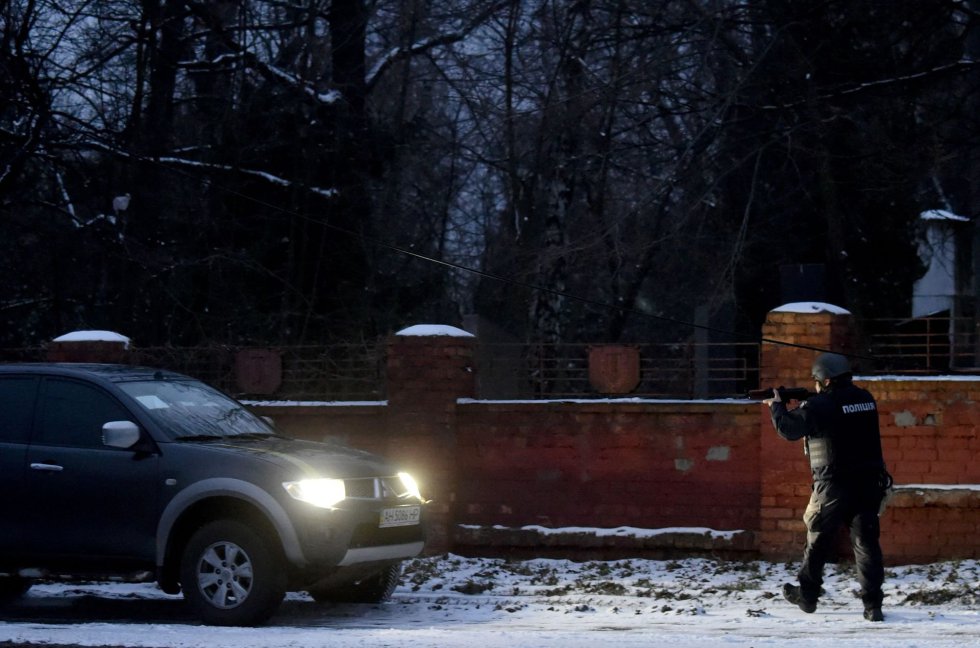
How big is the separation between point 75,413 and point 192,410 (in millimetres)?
740

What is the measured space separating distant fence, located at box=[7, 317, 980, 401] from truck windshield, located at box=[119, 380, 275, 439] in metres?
2.48

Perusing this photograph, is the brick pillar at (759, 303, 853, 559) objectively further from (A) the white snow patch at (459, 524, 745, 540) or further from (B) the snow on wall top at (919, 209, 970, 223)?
(B) the snow on wall top at (919, 209, 970, 223)

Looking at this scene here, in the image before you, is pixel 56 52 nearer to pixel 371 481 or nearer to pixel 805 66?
pixel 805 66

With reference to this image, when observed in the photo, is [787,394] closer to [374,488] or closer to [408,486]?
[408,486]

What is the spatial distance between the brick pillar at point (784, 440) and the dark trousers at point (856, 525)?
2.64 metres

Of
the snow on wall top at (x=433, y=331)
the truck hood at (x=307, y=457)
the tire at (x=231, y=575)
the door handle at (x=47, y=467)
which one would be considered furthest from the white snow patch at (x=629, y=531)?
the door handle at (x=47, y=467)

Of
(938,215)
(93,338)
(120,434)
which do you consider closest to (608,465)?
(120,434)

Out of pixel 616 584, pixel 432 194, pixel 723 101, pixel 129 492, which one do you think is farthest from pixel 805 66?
pixel 432 194

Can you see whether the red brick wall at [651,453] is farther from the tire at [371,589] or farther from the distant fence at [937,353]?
the tire at [371,589]

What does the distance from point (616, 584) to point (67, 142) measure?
1213cm

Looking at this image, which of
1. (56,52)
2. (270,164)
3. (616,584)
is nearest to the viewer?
(616,584)

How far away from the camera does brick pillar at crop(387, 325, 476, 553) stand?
1164 cm

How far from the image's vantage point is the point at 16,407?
344 inches

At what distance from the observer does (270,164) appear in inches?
821
